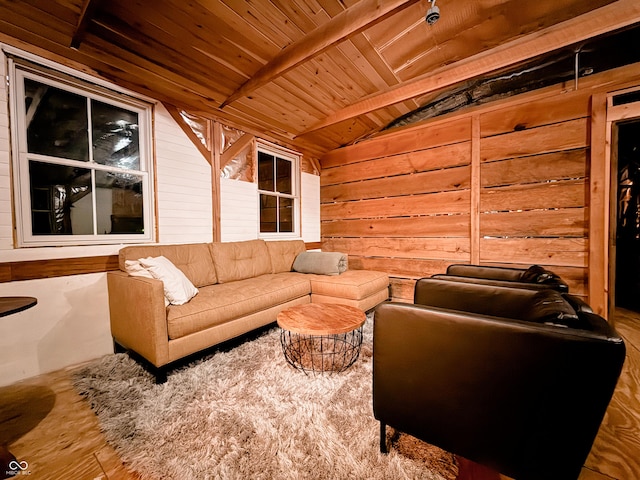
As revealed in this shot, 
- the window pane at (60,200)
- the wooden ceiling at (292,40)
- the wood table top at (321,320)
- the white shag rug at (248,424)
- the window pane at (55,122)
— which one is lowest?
the white shag rug at (248,424)

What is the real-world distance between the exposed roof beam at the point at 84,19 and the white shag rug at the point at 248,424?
2.39m

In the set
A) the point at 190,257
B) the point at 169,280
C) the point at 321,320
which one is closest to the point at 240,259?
the point at 190,257

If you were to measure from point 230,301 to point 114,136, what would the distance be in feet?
6.28

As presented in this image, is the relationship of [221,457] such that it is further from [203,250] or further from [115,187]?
[115,187]

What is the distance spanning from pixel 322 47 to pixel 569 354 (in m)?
2.18

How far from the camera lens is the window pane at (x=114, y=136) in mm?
2219

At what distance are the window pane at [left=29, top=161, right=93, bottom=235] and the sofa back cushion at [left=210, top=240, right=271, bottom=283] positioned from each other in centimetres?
109

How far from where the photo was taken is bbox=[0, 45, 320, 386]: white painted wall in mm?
1743

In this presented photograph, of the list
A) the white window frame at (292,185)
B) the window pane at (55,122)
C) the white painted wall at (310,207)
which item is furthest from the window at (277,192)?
the window pane at (55,122)

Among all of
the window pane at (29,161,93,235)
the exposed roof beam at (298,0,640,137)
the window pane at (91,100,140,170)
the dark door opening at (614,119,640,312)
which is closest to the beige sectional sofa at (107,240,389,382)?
the window pane at (29,161,93,235)

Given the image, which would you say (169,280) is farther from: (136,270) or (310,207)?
(310,207)

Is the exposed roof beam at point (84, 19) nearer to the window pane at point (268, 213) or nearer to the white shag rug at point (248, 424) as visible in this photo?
the window pane at point (268, 213)

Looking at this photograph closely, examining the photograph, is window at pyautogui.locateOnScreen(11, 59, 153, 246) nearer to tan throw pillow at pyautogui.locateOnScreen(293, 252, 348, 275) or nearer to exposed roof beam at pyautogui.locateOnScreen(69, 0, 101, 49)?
exposed roof beam at pyautogui.locateOnScreen(69, 0, 101, 49)

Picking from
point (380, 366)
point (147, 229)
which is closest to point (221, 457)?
point (380, 366)
